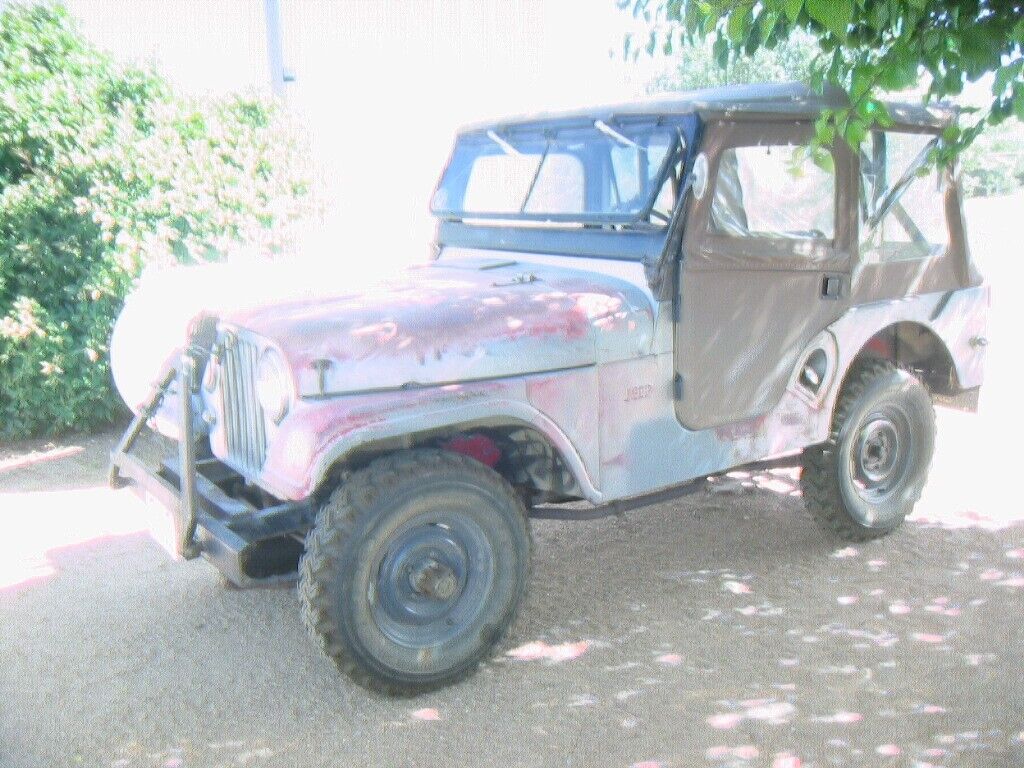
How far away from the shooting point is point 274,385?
11.1 feet

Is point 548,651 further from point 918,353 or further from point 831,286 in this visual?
point 918,353

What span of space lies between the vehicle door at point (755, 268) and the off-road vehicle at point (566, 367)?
0.03 feet

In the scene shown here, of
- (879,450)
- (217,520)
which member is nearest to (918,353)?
(879,450)

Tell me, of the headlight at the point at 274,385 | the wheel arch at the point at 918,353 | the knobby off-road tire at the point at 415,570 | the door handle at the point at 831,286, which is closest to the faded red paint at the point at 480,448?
the knobby off-road tire at the point at 415,570

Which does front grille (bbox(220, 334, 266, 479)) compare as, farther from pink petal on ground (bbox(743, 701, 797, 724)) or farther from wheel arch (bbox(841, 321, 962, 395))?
wheel arch (bbox(841, 321, 962, 395))

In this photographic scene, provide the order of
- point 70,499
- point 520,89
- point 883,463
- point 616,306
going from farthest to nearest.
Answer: point 520,89
point 70,499
point 883,463
point 616,306

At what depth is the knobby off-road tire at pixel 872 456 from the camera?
15.5 feet

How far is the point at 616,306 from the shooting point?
3.86 meters

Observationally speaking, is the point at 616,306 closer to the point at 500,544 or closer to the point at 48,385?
the point at 500,544

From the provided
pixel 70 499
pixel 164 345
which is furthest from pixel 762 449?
pixel 70 499

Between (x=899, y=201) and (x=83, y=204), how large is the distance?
4.76m

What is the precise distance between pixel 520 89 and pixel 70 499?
9.71m

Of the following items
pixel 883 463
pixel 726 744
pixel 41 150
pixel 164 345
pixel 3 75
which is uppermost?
pixel 3 75

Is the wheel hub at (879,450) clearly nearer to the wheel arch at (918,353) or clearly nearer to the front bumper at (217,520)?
the wheel arch at (918,353)
